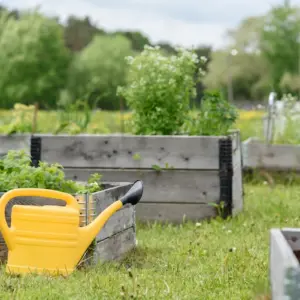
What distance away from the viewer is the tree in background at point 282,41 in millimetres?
40781

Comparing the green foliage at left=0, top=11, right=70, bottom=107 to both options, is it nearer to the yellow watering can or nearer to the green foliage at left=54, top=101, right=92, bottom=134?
the green foliage at left=54, top=101, right=92, bottom=134

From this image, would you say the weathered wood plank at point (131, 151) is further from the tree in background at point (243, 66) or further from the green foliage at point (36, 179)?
the tree in background at point (243, 66)

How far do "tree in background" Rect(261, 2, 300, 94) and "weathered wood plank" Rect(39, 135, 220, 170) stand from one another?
34.8 meters

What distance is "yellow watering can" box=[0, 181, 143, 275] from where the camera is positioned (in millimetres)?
3197

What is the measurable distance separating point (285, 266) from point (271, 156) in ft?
18.4

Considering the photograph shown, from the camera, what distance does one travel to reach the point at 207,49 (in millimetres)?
53062

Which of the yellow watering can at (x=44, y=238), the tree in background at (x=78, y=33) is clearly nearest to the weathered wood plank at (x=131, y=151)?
the yellow watering can at (x=44, y=238)

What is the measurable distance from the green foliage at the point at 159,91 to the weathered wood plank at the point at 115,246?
1.37 metres

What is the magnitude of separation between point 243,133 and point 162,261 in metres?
6.65

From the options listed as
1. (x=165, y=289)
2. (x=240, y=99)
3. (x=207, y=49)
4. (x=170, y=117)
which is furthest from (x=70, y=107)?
(x=207, y=49)

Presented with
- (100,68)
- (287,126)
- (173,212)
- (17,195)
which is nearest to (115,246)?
(17,195)

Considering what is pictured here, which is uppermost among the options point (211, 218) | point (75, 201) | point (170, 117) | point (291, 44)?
point (291, 44)

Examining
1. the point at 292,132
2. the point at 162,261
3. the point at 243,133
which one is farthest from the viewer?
the point at 243,133

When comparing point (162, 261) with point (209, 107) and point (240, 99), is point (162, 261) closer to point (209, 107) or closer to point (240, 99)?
point (209, 107)
